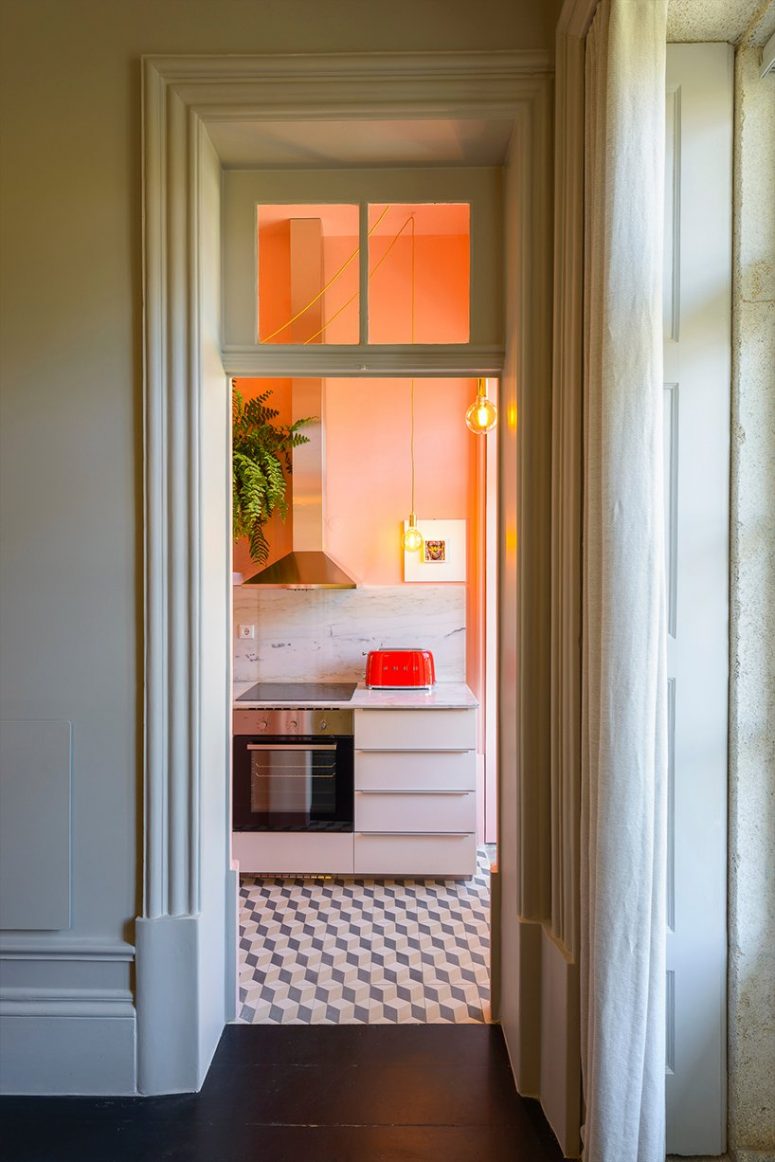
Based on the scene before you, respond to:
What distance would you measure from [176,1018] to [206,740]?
0.74 metres

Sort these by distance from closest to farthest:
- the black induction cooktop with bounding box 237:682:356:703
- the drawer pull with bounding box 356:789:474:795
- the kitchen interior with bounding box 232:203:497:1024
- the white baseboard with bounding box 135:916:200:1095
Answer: the white baseboard with bounding box 135:916:200:1095, the kitchen interior with bounding box 232:203:497:1024, the drawer pull with bounding box 356:789:474:795, the black induction cooktop with bounding box 237:682:356:703

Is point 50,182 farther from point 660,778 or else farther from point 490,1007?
point 490,1007

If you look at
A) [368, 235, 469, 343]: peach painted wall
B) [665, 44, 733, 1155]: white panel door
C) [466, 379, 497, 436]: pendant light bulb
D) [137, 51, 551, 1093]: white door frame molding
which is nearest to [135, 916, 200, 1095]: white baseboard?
[137, 51, 551, 1093]: white door frame molding

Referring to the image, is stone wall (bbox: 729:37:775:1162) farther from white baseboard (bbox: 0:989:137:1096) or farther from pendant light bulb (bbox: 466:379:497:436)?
pendant light bulb (bbox: 466:379:497:436)

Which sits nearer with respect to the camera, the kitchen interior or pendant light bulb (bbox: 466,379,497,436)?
the kitchen interior

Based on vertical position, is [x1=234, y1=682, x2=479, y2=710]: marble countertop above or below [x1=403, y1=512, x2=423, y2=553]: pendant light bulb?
below

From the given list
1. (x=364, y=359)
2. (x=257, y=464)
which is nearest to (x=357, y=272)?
(x=364, y=359)

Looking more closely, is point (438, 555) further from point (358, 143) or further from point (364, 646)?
point (358, 143)

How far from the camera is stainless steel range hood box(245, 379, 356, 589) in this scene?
3.90 m

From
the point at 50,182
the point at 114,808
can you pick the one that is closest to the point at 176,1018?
the point at 114,808

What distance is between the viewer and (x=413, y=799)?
3479 millimetres

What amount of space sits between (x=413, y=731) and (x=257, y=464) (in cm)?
168

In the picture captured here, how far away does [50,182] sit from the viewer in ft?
6.25

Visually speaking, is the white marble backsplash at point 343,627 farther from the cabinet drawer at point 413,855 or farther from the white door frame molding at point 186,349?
the white door frame molding at point 186,349
